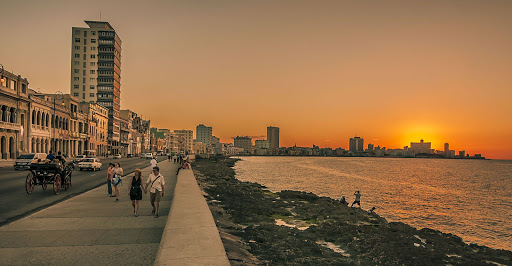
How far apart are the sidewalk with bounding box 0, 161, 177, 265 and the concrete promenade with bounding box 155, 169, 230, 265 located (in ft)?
2.27

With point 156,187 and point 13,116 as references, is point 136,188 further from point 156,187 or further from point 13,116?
point 13,116

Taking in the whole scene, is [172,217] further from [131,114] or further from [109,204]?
[131,114]

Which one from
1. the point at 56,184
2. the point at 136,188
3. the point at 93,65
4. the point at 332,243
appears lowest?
the point at 332,243

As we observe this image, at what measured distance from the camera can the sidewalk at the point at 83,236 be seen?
8.12 m

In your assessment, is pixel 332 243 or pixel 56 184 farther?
pixel 56 184

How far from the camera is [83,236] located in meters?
10.2

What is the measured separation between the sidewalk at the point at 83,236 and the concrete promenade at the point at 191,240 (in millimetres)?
691

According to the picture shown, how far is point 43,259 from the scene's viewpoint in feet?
26.3

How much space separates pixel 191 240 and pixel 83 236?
14.0ft

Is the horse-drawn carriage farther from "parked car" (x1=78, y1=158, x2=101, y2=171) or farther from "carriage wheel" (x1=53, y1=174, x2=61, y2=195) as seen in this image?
"parked car" (x1=78, y1=158, x2=101, y2=171)

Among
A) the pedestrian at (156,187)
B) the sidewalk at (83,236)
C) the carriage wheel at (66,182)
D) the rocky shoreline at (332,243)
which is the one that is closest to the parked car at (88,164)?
the carriage wheel at (66,182)

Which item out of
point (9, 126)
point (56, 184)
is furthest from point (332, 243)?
point (9, 126)

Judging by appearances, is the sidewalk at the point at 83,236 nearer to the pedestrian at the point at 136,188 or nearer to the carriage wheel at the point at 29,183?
the pedestrian at the point at 136,188

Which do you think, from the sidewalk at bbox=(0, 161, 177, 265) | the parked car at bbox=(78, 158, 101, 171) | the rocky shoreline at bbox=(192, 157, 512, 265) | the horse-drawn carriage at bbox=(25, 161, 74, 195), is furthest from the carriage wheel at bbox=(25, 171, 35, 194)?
the parked car at bbox=(78, 158, 101, 171)
